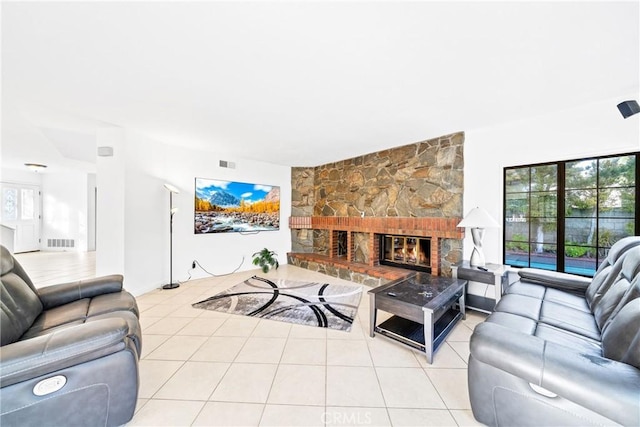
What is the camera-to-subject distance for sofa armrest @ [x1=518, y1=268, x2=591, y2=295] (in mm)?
2295

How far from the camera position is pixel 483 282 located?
2805mm

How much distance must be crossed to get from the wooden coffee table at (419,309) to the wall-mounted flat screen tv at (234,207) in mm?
3286

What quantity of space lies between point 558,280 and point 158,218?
515 centimetres

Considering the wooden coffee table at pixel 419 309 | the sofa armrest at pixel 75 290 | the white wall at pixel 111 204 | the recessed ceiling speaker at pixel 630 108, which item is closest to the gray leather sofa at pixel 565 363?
the wooden coffee table at pixel 419 309

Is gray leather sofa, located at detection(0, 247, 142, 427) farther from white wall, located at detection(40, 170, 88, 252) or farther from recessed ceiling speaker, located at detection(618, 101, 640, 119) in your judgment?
white wall, located at detection(40, 170, 88, 252)

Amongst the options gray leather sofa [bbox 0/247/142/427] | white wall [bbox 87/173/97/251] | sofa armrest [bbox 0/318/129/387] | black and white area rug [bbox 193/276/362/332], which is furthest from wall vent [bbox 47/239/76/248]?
sofa armrest [bbox 0/318/129/387]

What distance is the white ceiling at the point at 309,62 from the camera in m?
1.41

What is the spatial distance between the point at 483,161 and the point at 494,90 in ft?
4.00

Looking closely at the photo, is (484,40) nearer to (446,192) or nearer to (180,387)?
(446,192)

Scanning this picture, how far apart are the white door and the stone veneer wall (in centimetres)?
760

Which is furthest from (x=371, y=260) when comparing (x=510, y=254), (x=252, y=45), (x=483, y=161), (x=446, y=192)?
(x=252, y=45)

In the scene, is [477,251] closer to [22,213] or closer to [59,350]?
[59,350]

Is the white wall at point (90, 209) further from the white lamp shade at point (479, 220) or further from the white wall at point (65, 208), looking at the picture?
the white lamp shade at point (479, 220)

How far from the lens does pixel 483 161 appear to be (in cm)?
325
